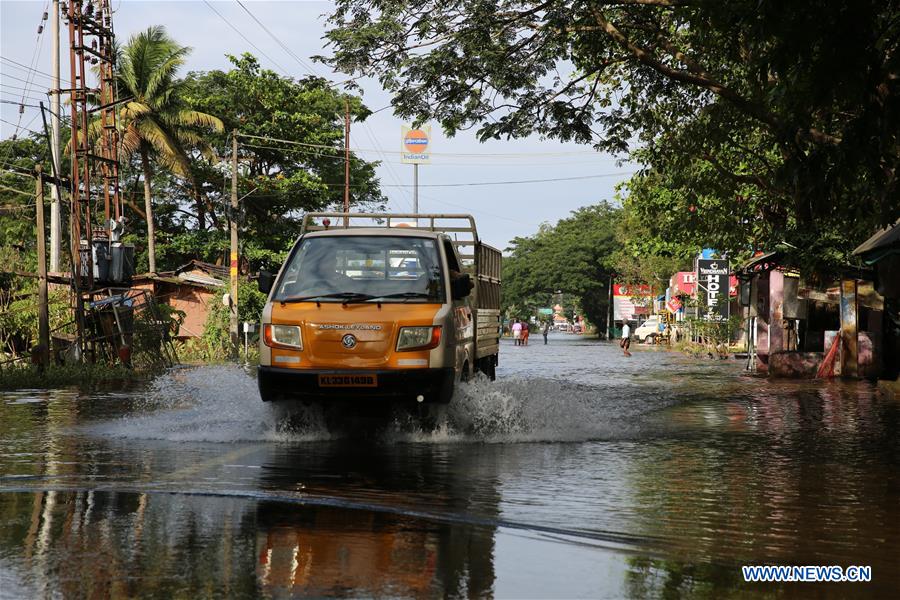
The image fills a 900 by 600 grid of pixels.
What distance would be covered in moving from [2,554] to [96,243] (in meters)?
27.1

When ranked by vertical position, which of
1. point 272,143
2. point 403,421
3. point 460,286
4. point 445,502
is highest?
point 272,143

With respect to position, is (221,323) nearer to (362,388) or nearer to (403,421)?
(403,421)

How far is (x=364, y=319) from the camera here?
10.9 metres

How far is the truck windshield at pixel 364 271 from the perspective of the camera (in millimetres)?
11359

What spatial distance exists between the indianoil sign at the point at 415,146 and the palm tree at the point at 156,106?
100ft

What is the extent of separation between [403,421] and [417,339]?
136 centimetres

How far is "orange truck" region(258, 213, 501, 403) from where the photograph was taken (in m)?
10.8

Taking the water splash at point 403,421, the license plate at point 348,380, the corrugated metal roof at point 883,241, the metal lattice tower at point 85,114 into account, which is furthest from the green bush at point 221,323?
the license plate at point 348,380

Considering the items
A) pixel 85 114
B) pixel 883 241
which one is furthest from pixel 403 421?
pixel 85 114

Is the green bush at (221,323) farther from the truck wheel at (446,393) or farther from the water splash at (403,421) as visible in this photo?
the truck wheel at (446,393)

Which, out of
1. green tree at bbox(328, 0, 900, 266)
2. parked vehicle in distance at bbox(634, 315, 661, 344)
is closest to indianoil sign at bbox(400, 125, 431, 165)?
parked vehicle in distance at bbox(634, 315, 661, 344)

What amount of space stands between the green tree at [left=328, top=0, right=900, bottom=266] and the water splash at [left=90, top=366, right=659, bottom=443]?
12.0 feet

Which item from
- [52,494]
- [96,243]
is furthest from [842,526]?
[96,243]

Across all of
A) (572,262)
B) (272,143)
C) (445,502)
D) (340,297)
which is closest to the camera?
(445,502)
